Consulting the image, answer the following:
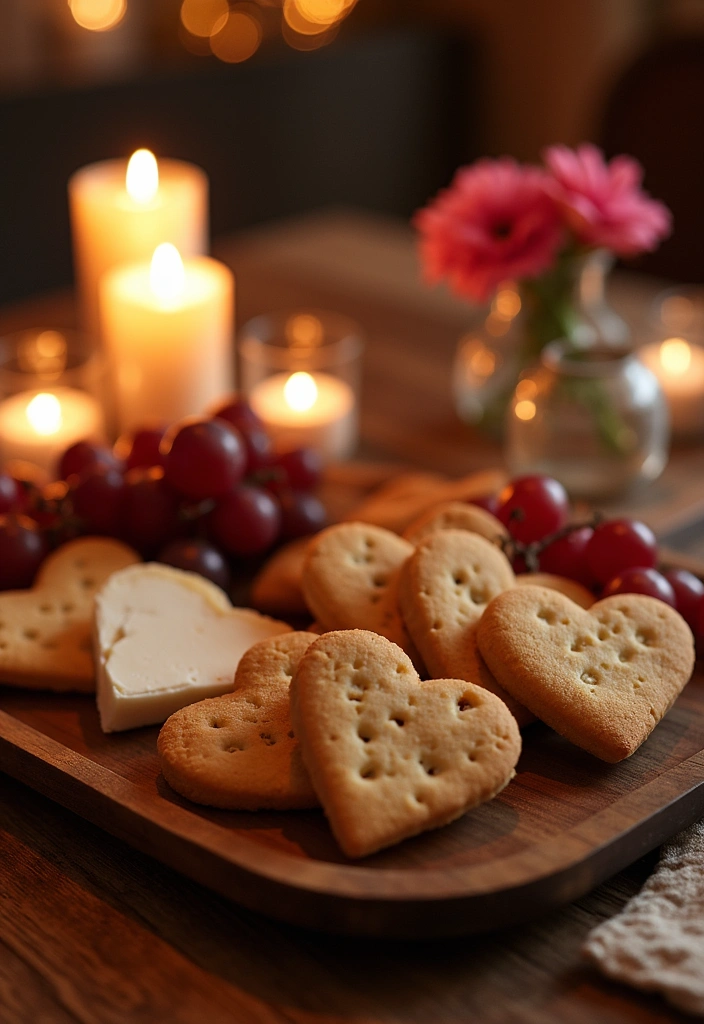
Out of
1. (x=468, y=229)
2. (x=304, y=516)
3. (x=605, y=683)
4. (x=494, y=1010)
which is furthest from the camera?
(x=468, y=229)

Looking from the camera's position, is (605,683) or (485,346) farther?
(485,346)

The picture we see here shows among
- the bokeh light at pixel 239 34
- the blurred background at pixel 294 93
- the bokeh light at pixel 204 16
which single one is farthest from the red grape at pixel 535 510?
the bokeh light at pixel 204 16

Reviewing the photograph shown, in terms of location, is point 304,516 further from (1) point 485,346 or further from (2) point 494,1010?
(2) point 494,1010

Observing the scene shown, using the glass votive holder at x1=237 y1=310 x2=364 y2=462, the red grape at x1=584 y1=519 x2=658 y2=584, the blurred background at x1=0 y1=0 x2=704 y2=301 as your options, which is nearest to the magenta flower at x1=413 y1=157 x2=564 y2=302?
the glass votive holder at x1=237 y1=310 x2=364 y2=462

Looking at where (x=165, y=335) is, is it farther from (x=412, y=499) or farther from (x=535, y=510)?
(x=535, y=510)

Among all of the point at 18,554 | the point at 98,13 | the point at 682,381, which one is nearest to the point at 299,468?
the point at 18,554

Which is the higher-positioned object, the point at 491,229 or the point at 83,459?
the point at 491,229

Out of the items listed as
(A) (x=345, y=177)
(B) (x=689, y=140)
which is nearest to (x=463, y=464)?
(B) (x=689, y=140)
